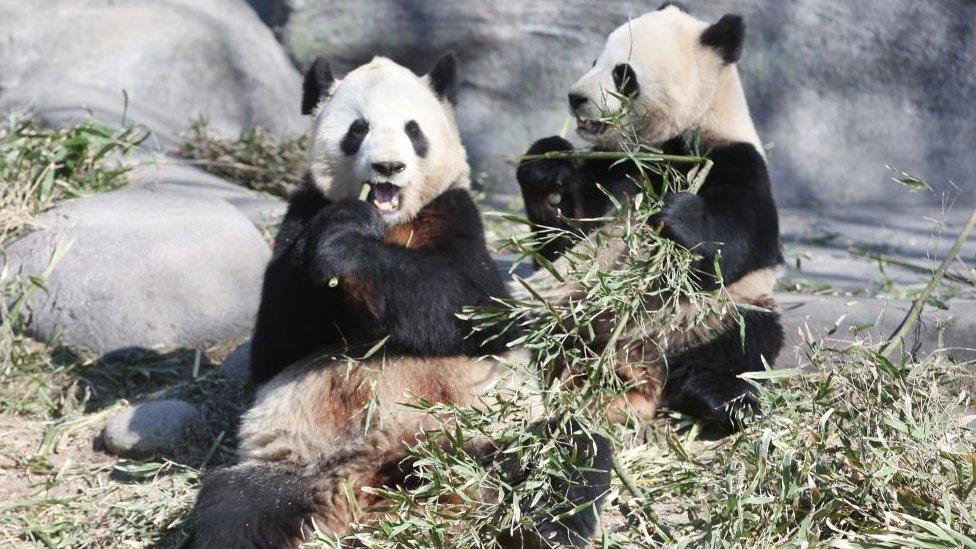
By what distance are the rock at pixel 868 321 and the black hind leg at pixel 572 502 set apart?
1522 mm

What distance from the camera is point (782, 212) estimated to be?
943 centimetres

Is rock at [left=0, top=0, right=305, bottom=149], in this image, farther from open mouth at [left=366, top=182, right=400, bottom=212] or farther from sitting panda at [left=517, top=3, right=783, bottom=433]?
open mouth at [left=366, top=182, right=400, bottom=212]

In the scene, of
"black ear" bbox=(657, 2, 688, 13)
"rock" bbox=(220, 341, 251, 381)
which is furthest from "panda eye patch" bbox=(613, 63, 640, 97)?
"rock" bbox=(220, 341, 251, 381)

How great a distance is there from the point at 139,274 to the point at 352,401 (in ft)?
7.76

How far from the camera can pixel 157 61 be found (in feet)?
31.8

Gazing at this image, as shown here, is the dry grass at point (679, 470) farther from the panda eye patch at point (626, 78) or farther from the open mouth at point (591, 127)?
the panda eye patch at point (626, 78)

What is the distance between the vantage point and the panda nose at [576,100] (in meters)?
5.14

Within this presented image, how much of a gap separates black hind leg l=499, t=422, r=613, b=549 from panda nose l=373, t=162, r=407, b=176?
1114 millimetres

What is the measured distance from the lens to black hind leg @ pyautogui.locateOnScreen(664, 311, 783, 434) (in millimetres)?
4672

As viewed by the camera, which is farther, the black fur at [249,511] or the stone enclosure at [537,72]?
the stone enclosure at [537,72]

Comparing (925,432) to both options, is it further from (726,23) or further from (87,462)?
(87,462)

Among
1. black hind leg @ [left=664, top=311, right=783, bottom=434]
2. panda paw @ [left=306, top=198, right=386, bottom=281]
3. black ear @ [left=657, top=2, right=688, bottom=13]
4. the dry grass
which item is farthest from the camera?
black ear @ [left=657, top=2, right=688, bottom=13]

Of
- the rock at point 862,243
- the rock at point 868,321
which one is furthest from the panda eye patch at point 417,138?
the rock at point 862,243

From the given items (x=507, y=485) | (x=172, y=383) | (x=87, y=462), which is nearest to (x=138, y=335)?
(x=172, y=383)
